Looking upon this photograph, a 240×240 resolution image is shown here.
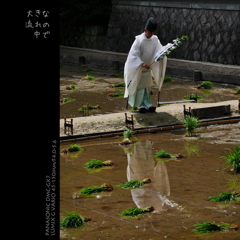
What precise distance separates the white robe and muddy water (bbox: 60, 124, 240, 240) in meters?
1.40

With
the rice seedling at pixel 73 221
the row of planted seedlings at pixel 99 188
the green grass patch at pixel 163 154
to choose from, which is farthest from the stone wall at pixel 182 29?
the rice seedling at pixel 73 221

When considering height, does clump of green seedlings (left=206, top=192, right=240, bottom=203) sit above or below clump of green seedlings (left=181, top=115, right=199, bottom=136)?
below

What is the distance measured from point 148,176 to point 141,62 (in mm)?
3844

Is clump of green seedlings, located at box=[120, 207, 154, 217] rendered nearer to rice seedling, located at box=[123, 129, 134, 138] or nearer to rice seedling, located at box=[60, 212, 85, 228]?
rice seedling, located at box=[60, 212, 85, 228]

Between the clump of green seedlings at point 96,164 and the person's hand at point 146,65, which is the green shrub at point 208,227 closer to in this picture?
the clump of green seedlings at point 96,164

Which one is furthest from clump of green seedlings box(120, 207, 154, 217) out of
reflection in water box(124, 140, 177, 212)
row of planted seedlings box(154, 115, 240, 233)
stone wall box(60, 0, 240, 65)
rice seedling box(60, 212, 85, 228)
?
stone wall box(60, 0, 240, 65)

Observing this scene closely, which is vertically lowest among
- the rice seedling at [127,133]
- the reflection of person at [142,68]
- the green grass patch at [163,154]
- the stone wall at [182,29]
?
the green grass patch at [163,154]

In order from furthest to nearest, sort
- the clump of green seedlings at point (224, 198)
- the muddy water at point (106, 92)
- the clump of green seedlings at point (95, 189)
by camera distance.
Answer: the muddy water at point (106, 92) → the clump of green seedlings at point (95, 189) → the clump of green seedlings at point (224, 198)

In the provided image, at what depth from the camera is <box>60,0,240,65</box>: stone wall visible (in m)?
18.0

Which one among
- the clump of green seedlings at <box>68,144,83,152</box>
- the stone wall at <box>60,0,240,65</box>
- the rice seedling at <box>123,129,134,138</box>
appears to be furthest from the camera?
the stone wall at <box>60,0,240,65</box>

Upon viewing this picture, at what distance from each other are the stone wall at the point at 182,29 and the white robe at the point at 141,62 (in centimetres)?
779

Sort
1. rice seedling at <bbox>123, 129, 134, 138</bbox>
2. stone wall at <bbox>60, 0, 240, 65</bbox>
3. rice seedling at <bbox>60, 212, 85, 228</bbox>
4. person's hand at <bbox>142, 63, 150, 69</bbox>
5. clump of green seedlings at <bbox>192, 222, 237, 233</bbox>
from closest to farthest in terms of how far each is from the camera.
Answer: clump of green seedlings at <bbox>192, 222, 237, 233</bbox>, rice seedling at <bbox>60, 212, 85, 228</bbox>, rice seedling at <bbox>123, 129, 134, 138</bbox>, person's hand at <bbox>142, 63, 150, 69</bbox>, stone wall at <bbox>60, 0, 240, 65</bbox>

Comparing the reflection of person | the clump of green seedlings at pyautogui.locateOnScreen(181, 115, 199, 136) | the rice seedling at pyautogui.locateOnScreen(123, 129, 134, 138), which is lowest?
the rice seedling at pyautogui.locateOnScreen(123, 129, 134, 138)

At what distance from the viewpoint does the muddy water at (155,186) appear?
17.0 ft
